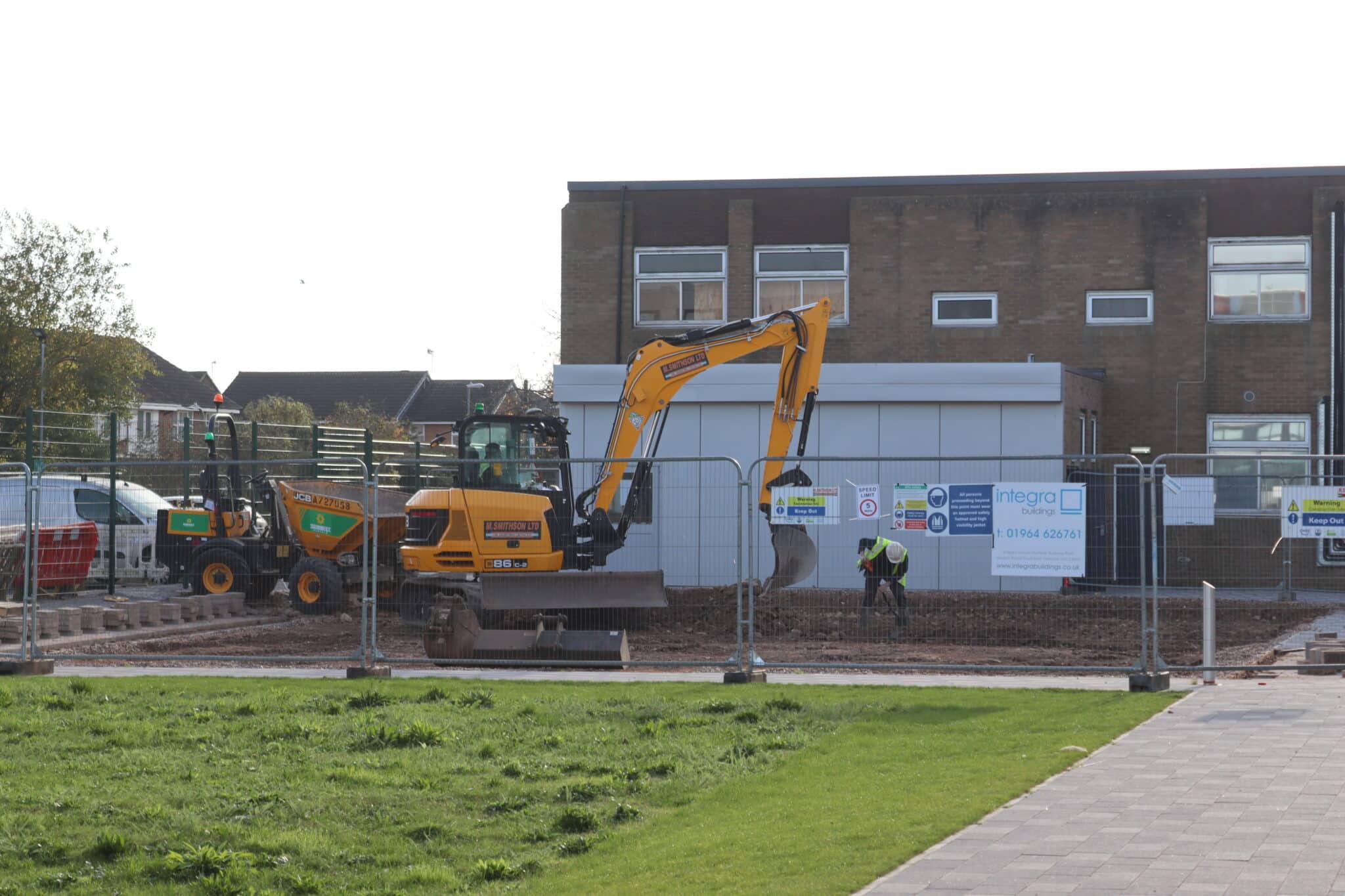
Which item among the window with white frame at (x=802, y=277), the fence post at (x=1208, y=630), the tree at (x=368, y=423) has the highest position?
the window with white frame at (x=802, y=277)

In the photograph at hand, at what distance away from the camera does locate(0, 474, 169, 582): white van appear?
70.5 ft

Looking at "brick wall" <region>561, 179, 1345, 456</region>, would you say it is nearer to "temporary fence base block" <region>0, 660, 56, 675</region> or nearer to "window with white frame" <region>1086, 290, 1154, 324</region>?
"window with white frame" <region>1086, 290, 1154, 324</region>

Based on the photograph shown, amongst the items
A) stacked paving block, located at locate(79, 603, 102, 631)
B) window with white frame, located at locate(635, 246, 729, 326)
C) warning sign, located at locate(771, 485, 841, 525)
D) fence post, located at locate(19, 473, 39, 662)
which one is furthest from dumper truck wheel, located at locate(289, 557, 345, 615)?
window with white frame, located at locate(635, 246, 729, 326)

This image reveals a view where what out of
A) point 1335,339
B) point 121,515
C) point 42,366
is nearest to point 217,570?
point 121,515

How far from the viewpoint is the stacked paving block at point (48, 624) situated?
714 inches

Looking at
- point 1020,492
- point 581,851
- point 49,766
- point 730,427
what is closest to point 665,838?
point 581,851

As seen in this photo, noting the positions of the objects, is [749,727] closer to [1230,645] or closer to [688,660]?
[688,660]

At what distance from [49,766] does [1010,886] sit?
20.5 ft

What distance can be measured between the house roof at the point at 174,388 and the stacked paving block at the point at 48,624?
47527 millimetres

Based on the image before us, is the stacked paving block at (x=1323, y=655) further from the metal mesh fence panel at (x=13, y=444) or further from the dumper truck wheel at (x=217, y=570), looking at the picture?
the metal mesh fence panel at (x=13, y=444)

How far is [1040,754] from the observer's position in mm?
9812

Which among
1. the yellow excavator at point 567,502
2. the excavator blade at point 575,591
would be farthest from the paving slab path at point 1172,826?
the excavator blade at point 575,591

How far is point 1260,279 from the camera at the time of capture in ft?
95.7

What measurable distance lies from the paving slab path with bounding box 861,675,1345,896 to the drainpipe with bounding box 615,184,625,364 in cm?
2092
